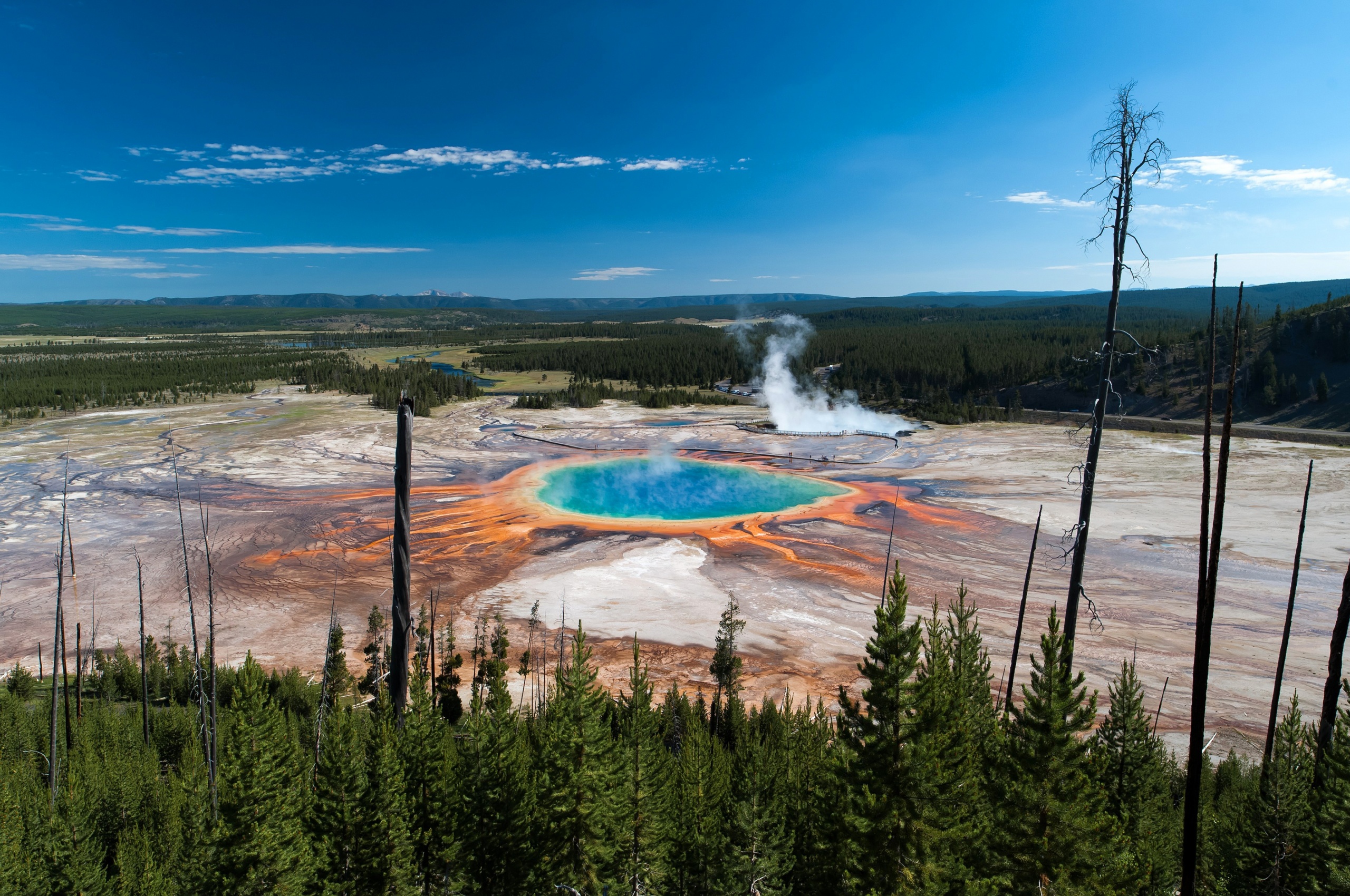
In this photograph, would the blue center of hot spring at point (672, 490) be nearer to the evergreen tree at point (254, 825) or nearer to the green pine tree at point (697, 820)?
the green pine tree at point (697, 820)

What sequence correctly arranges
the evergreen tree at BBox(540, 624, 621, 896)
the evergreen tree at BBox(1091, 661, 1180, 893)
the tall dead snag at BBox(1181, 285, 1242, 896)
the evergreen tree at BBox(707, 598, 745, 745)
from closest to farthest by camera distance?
the tall dead snag at BBox(1181, 285, 1242, 896) → the evergreen tree at BBox(1091, 661, 1180, 893) → the evergreen tree at BBox(540, 624, 621, 896) → the evergreen tree at BBox(707, 598, 745, 745)

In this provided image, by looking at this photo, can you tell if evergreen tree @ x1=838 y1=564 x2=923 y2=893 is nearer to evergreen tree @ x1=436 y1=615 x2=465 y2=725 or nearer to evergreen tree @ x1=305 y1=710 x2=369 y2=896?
evergreen tree @ x1=305 y1=710 x2=369 y2=896

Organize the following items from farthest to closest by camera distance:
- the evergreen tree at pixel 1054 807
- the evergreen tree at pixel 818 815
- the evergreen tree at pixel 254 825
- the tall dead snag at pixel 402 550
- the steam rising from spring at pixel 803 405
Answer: the steam rising from spring at pixel 803 405
the evergreen tree at pixel 254 825
the evergreen tree at pixel 818 815
the evergreen tree at pixel 1054 807
the tall dead snag at pixel 402 550

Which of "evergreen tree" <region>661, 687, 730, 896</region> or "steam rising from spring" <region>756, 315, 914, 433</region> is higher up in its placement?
"steam rising from spring" <region>756, 315, 914, 433</region>

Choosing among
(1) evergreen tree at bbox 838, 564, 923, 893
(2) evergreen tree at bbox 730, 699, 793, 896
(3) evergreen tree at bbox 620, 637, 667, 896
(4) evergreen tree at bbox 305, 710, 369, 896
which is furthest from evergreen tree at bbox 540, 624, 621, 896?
(1) evergreen tree at bbox 838, 564, 923, 893

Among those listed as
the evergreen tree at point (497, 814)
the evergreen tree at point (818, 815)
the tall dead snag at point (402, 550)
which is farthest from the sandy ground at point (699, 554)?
the tall dead snag at point (402, 550)

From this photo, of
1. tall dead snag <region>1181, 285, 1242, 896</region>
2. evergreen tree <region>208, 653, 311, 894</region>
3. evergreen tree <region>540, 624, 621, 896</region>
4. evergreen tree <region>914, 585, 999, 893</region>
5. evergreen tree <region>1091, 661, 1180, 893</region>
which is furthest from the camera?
evergreen tree <region>540, 624, 621, 896</region>

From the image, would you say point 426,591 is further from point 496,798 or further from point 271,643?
point 496,798
